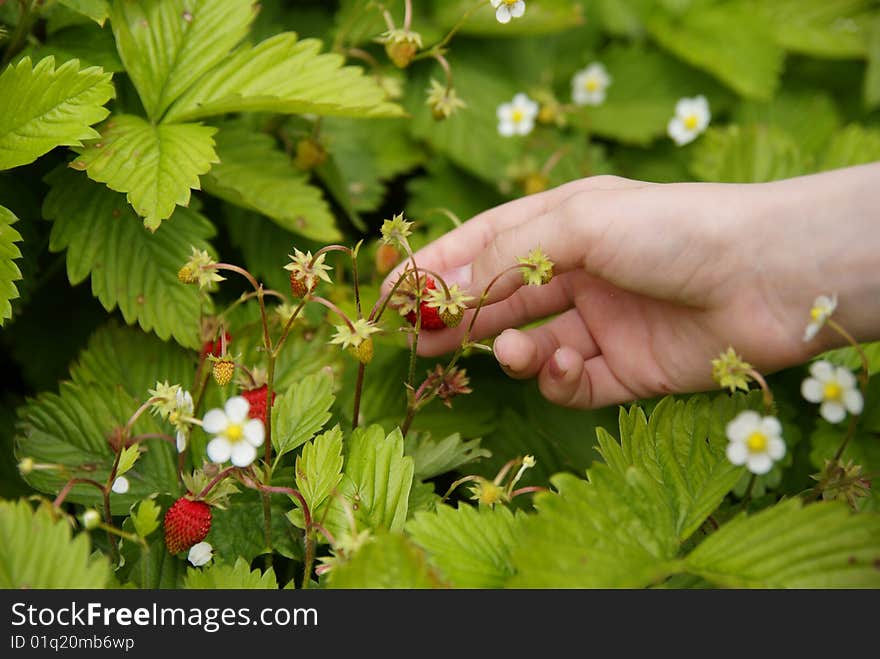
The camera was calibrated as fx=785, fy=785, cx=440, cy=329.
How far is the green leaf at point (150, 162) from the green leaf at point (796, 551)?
101 centimetres

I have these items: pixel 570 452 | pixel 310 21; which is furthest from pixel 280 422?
pixel 310 21

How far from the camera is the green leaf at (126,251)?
147cm

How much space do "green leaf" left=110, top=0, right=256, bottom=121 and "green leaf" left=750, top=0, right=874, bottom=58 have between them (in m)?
1.69

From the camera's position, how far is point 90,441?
55.3 inches

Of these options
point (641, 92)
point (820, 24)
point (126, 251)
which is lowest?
point (126, 251)

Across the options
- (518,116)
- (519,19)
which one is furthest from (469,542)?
(519,19)

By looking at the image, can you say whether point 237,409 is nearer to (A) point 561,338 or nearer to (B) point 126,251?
(B) point 126,251

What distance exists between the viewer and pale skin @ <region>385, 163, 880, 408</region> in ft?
3.84

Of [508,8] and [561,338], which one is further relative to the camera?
[561,338]

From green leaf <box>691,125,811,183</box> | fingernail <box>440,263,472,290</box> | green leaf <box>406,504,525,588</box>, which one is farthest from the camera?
green leaf <box>691,125,811,183</box>

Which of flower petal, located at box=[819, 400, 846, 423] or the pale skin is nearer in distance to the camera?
flower petal, located at box=[819, 400, 846, 423]

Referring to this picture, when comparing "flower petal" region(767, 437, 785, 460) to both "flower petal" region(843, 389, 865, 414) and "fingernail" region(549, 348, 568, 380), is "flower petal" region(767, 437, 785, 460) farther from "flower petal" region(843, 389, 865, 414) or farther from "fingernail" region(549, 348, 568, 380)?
"fingernail" region(549, 348, 568, 380)

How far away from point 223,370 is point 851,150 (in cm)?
166

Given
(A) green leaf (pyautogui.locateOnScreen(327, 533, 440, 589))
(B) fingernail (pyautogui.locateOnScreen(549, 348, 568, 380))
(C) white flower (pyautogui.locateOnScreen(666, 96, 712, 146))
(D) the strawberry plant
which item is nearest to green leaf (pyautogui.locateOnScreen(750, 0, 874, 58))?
(D) the strawberry plant
